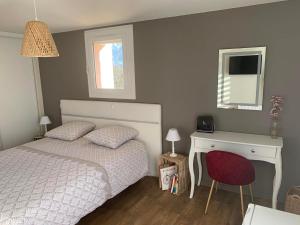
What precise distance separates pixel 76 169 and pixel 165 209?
1051mm

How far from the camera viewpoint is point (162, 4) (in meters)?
2.20

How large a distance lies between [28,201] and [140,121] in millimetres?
1712

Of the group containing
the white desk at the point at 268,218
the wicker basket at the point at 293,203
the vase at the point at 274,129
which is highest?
the vase at the point at 274,129

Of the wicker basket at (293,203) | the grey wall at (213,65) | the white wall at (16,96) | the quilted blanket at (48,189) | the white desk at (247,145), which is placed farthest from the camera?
the white wall at (16,96)

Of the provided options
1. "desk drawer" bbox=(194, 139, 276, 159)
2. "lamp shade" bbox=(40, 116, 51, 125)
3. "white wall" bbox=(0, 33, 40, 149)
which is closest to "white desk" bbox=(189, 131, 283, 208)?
"desk drawer" bbox=(194, 139, 276, 159)

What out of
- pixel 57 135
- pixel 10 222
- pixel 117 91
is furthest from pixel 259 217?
pixel 57 135

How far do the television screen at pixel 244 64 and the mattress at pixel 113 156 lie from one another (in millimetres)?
1486

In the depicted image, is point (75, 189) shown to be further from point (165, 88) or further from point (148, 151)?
Answer: point (165, 88)

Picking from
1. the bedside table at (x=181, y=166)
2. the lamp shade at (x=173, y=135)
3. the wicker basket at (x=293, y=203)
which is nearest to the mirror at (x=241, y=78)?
the lamp shade at (x=173, y=135)

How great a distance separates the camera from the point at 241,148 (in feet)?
7.46

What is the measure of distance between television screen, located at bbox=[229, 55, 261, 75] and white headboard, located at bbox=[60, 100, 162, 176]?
40.5 inches

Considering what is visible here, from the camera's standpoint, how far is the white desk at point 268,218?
4.16 feet

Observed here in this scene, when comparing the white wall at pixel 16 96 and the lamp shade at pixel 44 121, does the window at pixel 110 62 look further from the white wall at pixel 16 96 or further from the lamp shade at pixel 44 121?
the white wall at pixel 16 96

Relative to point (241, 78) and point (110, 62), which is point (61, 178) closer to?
point (110, 62)
